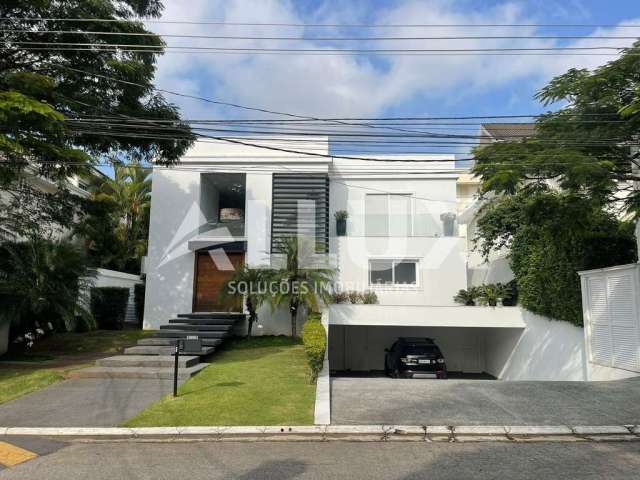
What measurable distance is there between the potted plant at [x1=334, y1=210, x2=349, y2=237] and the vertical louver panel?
0.62 metres

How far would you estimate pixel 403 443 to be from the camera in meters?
5.95

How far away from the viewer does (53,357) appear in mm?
12008

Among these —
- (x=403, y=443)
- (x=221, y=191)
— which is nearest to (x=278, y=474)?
(x=403, y=443)

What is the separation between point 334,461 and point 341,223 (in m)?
11.8

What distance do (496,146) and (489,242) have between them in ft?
21.7

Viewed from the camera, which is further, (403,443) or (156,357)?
(156,357)

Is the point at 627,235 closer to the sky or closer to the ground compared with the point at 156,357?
closer to the sky

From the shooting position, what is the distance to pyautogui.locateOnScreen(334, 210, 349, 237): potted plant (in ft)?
54.4

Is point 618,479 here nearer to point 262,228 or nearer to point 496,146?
point 496,146

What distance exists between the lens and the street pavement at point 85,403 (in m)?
6.87

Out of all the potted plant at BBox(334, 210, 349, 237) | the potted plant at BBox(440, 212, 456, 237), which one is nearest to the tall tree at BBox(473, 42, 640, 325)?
the potted plant at BBox(440, 212, 456, 237)

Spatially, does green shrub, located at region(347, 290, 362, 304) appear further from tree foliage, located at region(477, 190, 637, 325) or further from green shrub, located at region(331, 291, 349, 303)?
tree foliage, located at region(477, 190, 637, 325)

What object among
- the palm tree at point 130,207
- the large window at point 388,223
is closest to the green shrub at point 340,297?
the large window at point 388,223

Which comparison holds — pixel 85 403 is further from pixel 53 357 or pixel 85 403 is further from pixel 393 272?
pixel 393 272
